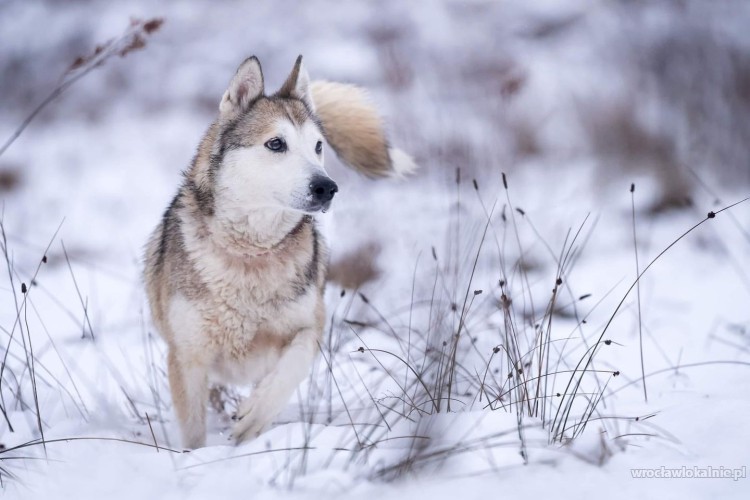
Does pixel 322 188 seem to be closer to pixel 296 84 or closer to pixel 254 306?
pixel 254 306

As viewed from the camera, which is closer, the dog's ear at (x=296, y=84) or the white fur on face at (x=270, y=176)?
the white fur on face at (x=270, y=176)

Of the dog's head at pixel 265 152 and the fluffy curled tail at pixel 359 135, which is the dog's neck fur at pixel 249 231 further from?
the fluffy curled tail at pixel 359 135

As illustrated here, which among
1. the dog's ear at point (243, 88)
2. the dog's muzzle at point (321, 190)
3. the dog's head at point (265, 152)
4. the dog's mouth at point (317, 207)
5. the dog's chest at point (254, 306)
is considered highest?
the dog's ear at point (243, 88)

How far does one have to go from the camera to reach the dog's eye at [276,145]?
2.62m

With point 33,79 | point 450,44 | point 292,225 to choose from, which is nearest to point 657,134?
point 450,44

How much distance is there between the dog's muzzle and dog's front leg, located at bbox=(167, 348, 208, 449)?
2.60 ft

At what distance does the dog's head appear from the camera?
96.3 inches

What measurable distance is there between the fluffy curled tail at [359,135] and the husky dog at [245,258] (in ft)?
1.55

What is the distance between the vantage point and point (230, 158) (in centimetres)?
259

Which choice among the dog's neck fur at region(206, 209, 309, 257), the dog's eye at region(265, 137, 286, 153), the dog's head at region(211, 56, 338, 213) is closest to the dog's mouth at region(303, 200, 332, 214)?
the dog's head at region(211, 56, 338, 213)

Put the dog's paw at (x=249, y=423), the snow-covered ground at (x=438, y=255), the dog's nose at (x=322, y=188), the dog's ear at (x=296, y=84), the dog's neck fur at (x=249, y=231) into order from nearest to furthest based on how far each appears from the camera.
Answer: the snow-covered ground at (x=438, y=255) < the dog's paw at (x=249, y=423) < the dog's nose at (x=322, y=188) < the dog's neck fur at (x=249, y=231) < the dog's ear at (x=296, y=84)

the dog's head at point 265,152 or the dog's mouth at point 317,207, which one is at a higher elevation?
the dog's head at point 265,152

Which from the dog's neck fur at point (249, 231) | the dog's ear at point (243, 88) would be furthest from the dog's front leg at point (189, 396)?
the dog's ear at point (243, 88)

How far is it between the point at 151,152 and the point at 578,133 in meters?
5.33
